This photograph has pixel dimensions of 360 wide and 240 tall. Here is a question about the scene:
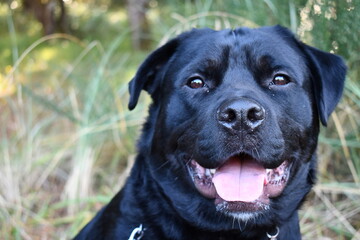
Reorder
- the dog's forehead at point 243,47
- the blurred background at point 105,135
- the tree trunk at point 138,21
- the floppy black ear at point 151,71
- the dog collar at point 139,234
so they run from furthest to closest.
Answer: the tree trunk at point 138,21, the blurred background at point 105,135, the floppy black ear at point 151,71, the dog's forehead at point 243,47, the dog collar at point 139,234

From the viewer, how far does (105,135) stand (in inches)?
191

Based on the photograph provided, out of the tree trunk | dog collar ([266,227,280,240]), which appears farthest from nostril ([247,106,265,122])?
the tree trunk

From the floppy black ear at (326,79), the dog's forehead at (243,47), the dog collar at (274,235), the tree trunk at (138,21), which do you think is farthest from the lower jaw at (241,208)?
the tree trunk at (138,21)

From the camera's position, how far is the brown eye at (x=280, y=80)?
2613mm

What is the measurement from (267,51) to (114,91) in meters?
2.41

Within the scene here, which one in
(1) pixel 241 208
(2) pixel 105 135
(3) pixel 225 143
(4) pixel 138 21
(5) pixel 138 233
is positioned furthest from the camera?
(4) pixel 138 21

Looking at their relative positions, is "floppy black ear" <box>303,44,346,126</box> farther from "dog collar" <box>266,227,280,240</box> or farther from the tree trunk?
the tree trunk

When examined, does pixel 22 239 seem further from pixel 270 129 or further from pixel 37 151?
pixel 270 129

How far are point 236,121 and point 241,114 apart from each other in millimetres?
52

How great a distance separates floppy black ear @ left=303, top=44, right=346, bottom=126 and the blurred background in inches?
31.9

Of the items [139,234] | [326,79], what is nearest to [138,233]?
[139,234]

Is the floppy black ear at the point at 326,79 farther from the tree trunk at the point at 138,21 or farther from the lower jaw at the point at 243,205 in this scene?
the tree trunk at the point at 138,21

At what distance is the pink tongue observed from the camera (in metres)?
2.44

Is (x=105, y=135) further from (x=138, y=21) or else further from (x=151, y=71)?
(x=138, y=21)
